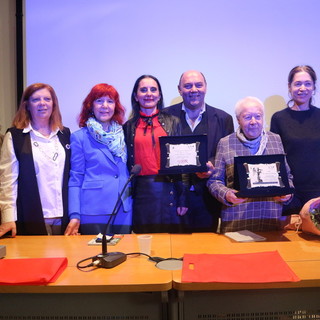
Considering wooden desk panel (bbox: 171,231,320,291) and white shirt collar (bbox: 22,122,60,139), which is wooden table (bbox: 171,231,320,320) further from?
white shirt collar (bbox: 22,122,60,139)

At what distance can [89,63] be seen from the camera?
10.5 feet

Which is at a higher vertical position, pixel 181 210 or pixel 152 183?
pixel 152 183

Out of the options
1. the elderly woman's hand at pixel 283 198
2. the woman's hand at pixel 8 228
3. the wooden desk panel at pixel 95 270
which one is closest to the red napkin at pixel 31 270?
the wooden desk panel at pixel 95 270

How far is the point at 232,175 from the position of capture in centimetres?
238

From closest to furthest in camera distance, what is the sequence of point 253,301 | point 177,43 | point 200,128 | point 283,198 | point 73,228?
point 253,301
point 283,198
point 73,228
point 200,128
point 177,43

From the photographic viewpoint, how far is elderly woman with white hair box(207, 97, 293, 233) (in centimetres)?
237

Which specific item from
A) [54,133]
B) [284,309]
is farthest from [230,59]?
[284,309]

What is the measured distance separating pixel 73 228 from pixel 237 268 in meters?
1.26

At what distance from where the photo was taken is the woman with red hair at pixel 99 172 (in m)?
2.50

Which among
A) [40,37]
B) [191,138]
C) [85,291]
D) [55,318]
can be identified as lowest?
[55,318]

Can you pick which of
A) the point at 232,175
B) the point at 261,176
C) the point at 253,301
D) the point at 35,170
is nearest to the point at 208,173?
the point at 232,175

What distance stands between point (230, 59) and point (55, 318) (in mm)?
2529

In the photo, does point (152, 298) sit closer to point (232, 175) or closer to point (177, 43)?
point (232, 175)

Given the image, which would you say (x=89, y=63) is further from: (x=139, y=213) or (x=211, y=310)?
(x=211, y=310)
